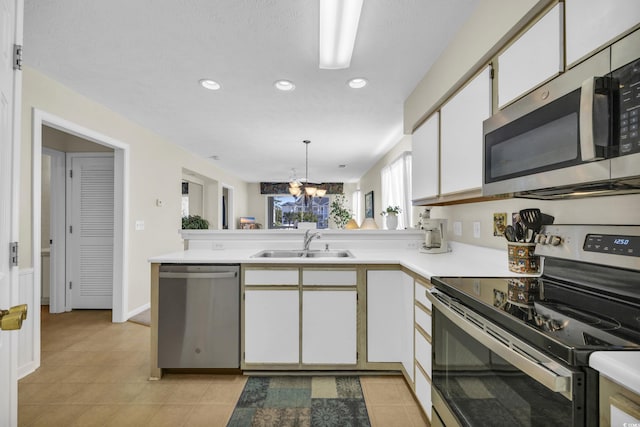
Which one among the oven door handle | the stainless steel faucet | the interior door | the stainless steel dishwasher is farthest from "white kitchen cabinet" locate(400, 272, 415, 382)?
the interior door

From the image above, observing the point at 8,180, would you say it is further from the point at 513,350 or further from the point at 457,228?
the point at 457,228

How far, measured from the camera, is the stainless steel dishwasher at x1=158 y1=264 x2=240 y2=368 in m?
2.24

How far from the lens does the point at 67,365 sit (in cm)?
250

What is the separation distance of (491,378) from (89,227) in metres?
4.45

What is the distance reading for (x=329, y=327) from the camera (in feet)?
7.38

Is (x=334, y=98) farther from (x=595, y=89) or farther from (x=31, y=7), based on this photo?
(x=595, y=89)

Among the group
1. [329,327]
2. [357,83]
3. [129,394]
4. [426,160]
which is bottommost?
[129,394]

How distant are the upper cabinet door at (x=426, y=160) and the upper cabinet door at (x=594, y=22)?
1.16m

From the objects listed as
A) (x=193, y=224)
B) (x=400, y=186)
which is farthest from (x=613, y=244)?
(x=193, y=224)

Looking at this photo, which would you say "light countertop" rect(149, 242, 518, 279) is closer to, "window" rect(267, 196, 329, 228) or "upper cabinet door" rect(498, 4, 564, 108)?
"upper cabinet door" rect(498, 4, 564, 108)

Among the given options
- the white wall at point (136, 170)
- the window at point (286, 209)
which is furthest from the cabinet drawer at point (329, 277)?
the window at point (286, 209)

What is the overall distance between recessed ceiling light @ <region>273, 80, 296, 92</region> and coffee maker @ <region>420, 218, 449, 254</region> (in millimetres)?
1653

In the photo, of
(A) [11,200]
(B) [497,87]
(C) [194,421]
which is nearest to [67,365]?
(C) [194,421]

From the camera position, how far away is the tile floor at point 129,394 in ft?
6.05
